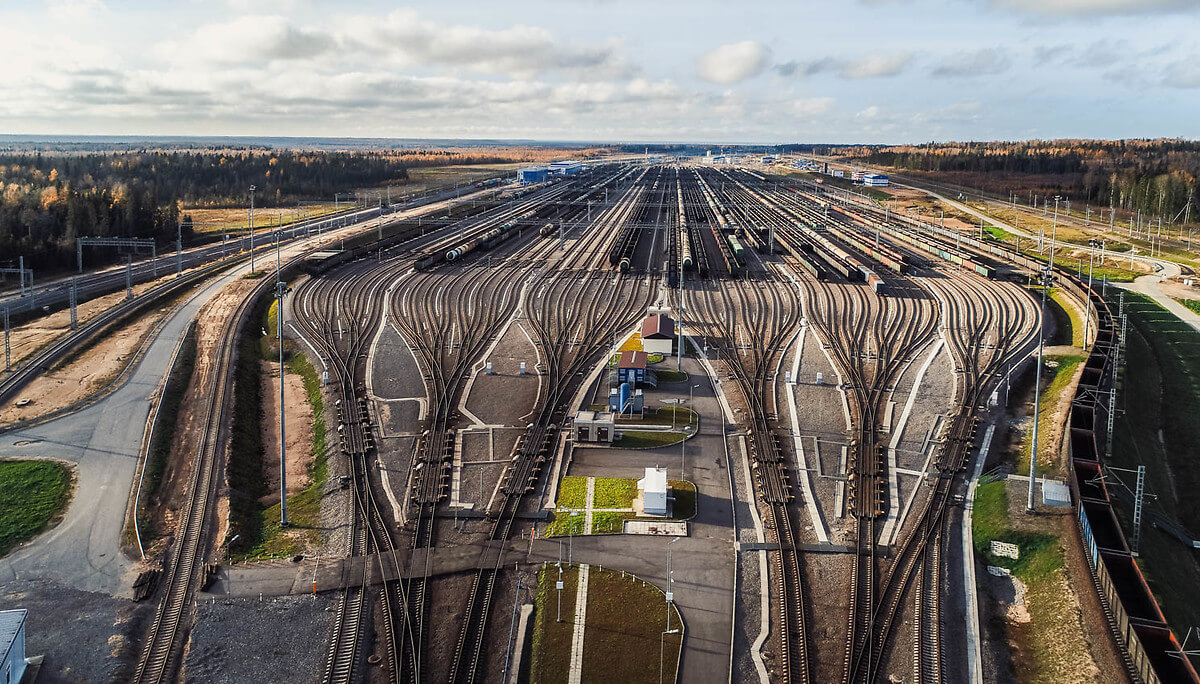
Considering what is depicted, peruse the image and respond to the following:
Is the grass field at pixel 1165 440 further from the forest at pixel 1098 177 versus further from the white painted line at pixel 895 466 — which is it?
the forest at pixel 1098 177

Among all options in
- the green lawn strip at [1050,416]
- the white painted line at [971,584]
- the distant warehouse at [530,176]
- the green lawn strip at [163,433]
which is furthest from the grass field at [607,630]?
the distant warehouse at [530,176]

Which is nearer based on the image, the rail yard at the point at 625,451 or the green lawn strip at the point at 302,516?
the rail yard at the point at 625,451

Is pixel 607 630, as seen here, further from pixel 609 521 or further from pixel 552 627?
pixel 609 521

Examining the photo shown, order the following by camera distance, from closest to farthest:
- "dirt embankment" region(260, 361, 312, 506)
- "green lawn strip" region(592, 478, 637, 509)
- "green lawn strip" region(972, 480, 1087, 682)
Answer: "green lawn strip" region(972, 480, 1087, 682), "green lawn strip" region(592, 478, 637, 509), "dirt embankment" region(260, 361, 312, 506)

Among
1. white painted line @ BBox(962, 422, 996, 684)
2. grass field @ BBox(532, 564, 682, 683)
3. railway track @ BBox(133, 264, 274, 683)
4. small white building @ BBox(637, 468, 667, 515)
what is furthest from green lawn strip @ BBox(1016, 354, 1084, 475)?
railway track @ BBox(133, 264, 274, 683)

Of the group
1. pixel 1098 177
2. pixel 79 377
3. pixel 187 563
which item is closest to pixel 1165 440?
pixel 187 563

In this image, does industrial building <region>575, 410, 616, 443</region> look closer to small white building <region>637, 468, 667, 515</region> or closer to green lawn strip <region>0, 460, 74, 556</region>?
small white building <region>637, 468, 667, 515</region>
